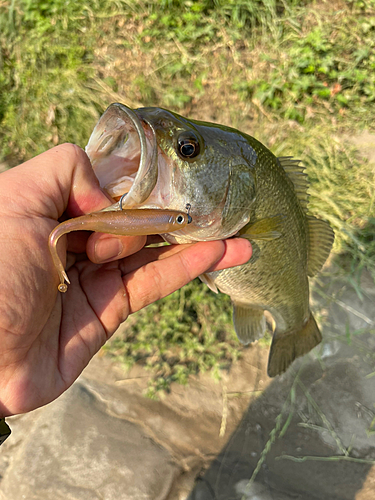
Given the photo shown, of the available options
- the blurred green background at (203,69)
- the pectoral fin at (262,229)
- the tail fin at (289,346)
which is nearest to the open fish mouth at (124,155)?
the pectoral fin at (262,229)

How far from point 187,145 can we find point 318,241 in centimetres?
121

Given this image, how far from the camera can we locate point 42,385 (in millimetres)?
1568

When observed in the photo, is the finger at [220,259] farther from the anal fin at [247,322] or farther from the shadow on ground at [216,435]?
the shadow on ground at [216,435]

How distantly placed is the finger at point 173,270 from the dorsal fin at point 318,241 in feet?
2.03

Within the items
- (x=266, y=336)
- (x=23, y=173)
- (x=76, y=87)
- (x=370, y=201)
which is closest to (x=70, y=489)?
(x=266, y=336)

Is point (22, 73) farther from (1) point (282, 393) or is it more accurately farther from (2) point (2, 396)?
(1) point (282, 393)

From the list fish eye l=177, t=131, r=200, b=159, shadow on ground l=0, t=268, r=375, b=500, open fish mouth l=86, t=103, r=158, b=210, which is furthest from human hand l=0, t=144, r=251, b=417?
shadow on ground l=0, t=268, r=375, b=500

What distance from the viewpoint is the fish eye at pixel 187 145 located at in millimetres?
1531

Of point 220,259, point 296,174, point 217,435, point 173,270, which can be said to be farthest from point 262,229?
point 217,435

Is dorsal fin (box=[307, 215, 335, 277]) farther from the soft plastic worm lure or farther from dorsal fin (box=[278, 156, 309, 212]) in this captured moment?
the soft plastic worm lure

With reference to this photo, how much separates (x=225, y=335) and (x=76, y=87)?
10.7 ft

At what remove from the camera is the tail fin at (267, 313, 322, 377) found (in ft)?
8.16

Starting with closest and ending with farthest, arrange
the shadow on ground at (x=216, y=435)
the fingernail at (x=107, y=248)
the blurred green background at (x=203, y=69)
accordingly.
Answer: the fingernail at (x=107, y=248)
the shadow on ground at (x=216, y=435)
the blurred green background at (x=203, y=69)

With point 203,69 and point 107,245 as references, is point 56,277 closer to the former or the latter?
point 107,245
